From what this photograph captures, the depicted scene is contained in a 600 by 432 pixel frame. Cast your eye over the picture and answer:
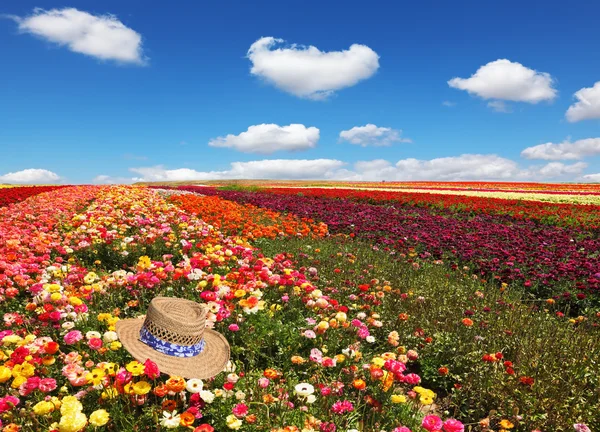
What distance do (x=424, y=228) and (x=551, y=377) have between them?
7.54m

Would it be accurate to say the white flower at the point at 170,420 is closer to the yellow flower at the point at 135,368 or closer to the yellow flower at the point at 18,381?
the yellow flower at the point at 135,368

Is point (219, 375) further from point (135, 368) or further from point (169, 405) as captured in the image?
point (135, 368)

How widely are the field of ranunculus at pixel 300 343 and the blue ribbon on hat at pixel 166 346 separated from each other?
181 mm

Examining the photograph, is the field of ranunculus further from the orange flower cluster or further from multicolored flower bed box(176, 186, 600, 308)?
the orange flower cluster

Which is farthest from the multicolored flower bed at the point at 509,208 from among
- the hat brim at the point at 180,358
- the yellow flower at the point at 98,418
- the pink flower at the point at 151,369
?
the yellow flower at the point at 98,418

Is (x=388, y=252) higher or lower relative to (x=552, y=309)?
higher

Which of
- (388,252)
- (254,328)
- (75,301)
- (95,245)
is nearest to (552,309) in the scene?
(388,252)

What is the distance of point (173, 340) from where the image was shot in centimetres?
253

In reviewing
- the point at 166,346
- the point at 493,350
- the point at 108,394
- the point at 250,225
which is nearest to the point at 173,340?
the point at 166,346

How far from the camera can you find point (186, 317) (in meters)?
2.59

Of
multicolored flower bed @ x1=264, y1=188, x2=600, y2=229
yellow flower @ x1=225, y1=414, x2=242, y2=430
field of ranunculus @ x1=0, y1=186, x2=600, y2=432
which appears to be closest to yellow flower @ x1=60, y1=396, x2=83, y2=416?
field of ranunculus @ x1=0, y1=186, x2=600, y2=432

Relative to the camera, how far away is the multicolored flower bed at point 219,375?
8.08 ft

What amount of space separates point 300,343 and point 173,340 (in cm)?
162

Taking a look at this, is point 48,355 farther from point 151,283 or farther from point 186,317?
point 151,283
